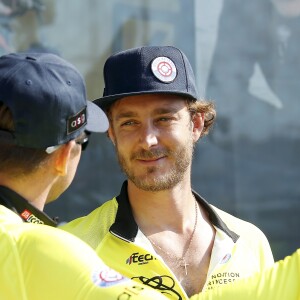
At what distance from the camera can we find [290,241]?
18.0ft

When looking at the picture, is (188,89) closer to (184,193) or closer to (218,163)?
(184,193)

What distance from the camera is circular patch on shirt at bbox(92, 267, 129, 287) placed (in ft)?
5.46

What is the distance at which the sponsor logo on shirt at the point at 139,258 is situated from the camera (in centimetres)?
254

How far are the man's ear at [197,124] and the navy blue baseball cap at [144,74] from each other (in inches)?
8.6

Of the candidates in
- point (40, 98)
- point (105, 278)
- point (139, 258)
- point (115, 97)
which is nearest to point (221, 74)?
point (115, 97)

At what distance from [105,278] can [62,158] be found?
40 centimetres

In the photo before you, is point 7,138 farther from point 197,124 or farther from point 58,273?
point 197,124

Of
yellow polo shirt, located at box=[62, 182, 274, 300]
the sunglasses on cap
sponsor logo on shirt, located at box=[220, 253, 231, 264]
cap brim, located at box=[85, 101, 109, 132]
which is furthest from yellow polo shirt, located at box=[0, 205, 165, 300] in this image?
sponsor logo on shirt, located at box=[220, 253, 231, 264]

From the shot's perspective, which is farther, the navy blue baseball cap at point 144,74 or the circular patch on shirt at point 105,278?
the navy blue baseball cap at point 144,74

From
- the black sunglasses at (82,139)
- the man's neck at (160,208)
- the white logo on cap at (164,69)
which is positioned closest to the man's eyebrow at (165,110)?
the white logo on cap at (164,69)

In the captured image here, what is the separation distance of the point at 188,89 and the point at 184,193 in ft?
1.22

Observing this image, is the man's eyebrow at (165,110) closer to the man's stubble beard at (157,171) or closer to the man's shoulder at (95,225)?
the man's stubble beard at (157,171)

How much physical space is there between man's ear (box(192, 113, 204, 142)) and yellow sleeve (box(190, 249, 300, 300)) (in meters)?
1.03

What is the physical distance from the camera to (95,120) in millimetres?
2213
